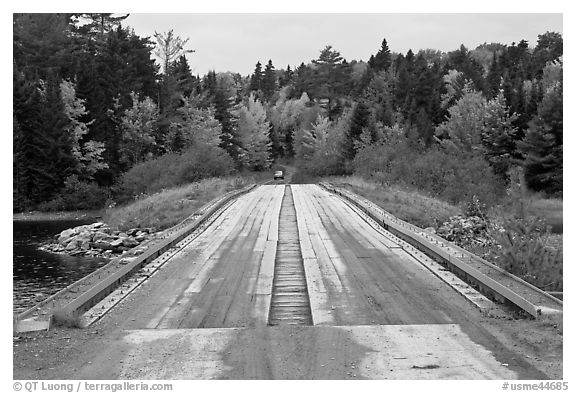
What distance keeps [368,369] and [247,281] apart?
17.9 ft

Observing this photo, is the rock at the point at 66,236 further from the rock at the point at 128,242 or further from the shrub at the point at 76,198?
the shrub at the point at 76,198

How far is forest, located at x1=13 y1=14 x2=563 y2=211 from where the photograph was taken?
45.9 metres

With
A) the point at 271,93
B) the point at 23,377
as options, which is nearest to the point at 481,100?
the point at 23,377

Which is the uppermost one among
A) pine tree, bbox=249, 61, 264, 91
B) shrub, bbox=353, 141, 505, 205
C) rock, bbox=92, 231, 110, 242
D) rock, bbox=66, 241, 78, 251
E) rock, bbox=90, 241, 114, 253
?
pine tree, bbox=249, 61, 264, 91

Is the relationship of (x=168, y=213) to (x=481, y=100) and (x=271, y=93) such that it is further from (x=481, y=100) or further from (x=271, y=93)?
(x=271, y=93)

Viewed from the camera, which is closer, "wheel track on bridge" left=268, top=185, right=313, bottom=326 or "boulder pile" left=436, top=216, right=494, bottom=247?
"wheel track on bridge" left=268, top=185, right=313, bottom=326

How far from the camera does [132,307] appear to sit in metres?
10.2

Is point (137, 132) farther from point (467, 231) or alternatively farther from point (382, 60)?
point (382, 60)

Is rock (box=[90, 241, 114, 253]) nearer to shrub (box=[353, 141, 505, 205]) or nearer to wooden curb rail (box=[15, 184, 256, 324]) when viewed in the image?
wooden curb rail (box=[15, 184, 256, 324])

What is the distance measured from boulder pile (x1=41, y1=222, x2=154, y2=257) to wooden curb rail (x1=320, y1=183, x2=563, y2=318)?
37.4ft

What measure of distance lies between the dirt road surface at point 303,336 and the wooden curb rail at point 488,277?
55 cm

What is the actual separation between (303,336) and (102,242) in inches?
738

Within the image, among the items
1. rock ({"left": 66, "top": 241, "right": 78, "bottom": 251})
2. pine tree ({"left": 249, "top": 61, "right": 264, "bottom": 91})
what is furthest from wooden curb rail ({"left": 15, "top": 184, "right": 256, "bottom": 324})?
pine tree ({"left": 249, "top": 61, "right": 264, "bottom": 91})

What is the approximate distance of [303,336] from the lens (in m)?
8.37
